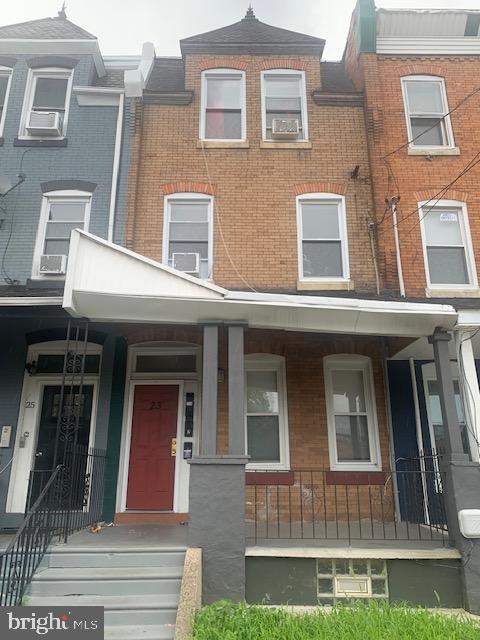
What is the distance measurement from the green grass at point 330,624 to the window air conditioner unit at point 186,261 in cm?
548

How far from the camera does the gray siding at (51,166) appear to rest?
8.98 metres

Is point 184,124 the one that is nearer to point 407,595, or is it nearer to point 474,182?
point 474,182

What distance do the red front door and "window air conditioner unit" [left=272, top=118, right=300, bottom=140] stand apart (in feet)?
17.2

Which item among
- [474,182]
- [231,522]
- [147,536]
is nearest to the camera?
[231,522]

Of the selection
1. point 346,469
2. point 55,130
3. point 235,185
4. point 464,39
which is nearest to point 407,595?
point 346,469

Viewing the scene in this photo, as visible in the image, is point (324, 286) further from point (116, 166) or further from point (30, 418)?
point (30, 418)

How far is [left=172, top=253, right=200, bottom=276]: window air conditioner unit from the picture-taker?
29.1 feet

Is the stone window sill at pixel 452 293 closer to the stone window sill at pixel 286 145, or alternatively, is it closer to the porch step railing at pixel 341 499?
the porch step railing at pixel 341 499

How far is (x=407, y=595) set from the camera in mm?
5402

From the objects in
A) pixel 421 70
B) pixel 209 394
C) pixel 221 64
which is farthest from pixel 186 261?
pixel 421 70

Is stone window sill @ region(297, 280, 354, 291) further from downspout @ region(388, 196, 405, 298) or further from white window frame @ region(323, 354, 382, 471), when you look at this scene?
white window frame @ region(323, 354, 382, 471)

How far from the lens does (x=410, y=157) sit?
958cm

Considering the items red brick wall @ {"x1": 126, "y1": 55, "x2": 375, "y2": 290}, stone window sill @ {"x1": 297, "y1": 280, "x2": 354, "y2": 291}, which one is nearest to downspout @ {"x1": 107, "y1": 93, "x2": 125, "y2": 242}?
red brick wall @ {"x1": 126, "y1": 55, "x2": 375, "y2": 290}

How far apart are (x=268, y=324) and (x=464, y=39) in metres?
8.15
